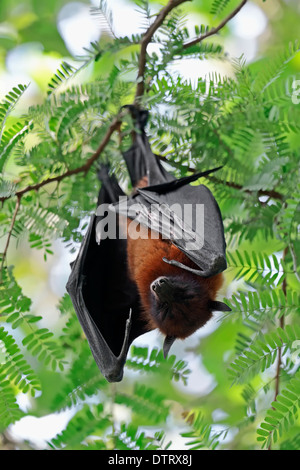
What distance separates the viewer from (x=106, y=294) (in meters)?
3.48

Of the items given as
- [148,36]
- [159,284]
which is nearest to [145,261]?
[159,284]

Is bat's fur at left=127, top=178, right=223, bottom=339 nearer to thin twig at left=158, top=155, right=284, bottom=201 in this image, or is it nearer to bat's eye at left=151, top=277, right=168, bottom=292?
bat's eye at left=151, top=277, right=168, bottom=292

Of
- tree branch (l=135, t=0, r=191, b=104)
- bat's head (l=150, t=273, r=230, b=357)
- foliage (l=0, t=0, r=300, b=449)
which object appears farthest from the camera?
bat's head (l=150, t=273, r=230, b=357)

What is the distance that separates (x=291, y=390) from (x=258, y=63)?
3319 millimetres

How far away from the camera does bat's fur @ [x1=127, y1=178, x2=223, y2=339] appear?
3008mm

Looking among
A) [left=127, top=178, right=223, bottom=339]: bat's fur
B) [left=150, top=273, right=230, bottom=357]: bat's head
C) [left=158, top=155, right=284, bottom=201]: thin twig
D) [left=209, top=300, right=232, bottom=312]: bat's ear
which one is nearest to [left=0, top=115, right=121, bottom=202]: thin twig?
[left=158, top=155, right=284, bottom=201]: thin twig

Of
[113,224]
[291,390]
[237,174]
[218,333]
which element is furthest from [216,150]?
[218,333]

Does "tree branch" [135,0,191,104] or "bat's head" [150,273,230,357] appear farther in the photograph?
"bat's head" [150,273,230,357]

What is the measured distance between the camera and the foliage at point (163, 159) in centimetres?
244

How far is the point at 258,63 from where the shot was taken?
15.2ft

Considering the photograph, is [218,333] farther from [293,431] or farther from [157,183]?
[157,183]

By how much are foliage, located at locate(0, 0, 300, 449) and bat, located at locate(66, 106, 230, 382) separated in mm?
98
